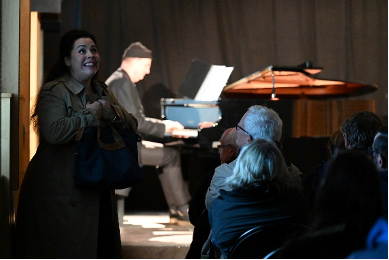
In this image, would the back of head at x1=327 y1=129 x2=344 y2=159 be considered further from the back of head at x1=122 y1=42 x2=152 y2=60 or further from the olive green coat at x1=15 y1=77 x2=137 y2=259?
the back of head at x1=122 y1=42 x2=152 y2=60

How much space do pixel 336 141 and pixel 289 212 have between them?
131cm

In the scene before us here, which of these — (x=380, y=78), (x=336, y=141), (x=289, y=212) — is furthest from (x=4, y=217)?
(x=380, y=78)

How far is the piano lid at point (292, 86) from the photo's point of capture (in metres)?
5.94

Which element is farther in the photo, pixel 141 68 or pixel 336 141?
pixel 141 68

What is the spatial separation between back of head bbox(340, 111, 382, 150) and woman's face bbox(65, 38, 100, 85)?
1.26 meters

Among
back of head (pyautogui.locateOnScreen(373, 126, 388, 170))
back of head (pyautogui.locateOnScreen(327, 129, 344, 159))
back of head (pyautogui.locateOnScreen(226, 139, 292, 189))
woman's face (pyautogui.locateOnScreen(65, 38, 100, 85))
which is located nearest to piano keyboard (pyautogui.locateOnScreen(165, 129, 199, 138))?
back of head (pyautogui.locateOnScreen(327, 129, 344, 159))

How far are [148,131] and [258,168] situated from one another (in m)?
3.57

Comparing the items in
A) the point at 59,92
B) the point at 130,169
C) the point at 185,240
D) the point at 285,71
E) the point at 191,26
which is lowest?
the point at 185,240

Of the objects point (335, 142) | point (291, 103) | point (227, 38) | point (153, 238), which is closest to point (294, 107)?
point (291, 103)

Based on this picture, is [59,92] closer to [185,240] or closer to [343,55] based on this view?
[185,240]

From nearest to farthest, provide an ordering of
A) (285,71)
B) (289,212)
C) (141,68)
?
1. (289,212)
2. (285,71)
3. (141,68)

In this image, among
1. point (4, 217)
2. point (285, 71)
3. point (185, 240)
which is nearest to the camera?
point (4, 217)

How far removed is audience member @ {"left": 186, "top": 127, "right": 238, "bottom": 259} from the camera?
346 centimetres

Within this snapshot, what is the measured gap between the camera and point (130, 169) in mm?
3256
